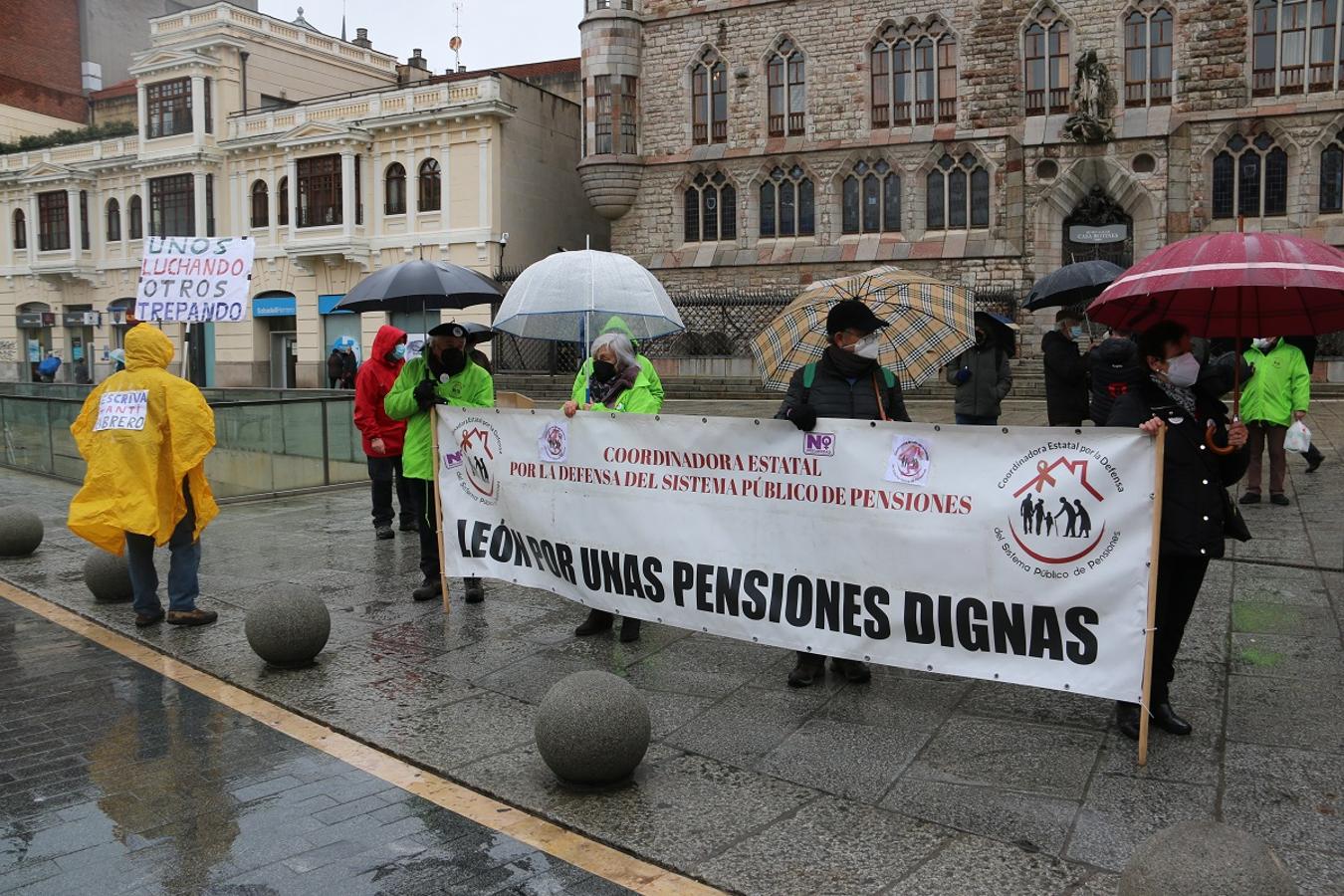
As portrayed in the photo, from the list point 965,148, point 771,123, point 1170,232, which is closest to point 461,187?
point 771,123

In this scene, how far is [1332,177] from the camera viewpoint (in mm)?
29000

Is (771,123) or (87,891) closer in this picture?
(87,891)

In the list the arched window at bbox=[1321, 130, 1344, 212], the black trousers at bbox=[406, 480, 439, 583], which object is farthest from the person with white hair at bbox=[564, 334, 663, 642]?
the arched window at bbox=[1321, 130, 1344, 212]

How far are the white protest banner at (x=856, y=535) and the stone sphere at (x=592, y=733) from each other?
133 centimetres

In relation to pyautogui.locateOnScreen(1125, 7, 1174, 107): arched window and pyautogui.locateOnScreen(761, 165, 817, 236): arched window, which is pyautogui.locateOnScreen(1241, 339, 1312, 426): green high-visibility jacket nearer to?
pyautogui.locateOnScreen(1125, 7, 1174, 107): arched window

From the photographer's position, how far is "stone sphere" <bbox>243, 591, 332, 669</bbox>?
633 centimetres

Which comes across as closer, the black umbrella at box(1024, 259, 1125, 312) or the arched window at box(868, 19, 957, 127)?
the black umbrella at box(1024, 259, 1125, 312)

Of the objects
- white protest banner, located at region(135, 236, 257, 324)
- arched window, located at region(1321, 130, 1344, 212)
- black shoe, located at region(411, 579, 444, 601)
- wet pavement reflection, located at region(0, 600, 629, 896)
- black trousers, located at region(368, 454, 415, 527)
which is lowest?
wet pavement reflection, located at region(0, 600, 629, 896)

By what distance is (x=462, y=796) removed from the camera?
466 cm

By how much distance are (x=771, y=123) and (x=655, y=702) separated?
1226 inches

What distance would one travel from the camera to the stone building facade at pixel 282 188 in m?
36.8

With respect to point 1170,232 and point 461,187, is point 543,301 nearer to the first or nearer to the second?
point 1170,232

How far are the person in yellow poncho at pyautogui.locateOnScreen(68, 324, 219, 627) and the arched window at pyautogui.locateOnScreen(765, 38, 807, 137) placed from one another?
29.3 metres

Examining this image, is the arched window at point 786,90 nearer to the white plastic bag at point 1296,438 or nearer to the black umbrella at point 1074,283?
the white plastic bag at point 1296,438
